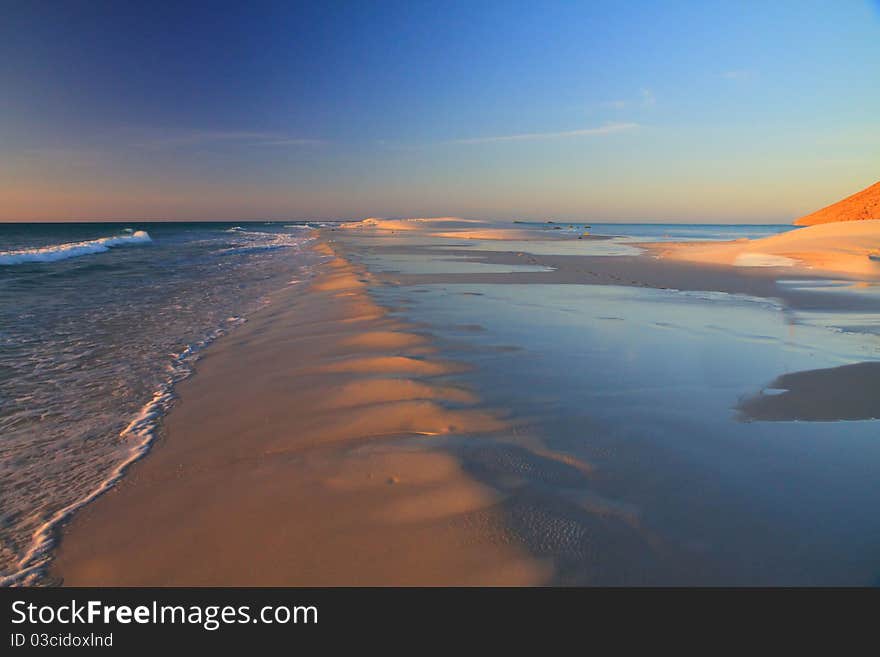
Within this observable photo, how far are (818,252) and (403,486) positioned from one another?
80.8 feet

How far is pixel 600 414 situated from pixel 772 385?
7.18 feet

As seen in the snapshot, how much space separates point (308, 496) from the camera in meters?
2.98

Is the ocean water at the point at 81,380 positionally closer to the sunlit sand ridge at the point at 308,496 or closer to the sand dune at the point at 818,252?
the sunlit sand ridge at the point at 308,496

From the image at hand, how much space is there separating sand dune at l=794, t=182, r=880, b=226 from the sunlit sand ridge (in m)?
49.5

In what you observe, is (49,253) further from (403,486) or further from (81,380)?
(403,486)

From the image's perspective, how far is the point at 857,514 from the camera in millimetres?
2682

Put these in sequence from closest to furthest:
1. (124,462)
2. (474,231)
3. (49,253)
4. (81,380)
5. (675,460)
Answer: (675,460) < (124,462) < (81,380) < (49,253) < (474,231)

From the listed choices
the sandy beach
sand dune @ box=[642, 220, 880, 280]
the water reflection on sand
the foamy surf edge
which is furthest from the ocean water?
sand dune @ box=[642, 220, 880, 280]

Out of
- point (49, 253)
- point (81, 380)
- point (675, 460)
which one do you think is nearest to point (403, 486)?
point (675, 460)

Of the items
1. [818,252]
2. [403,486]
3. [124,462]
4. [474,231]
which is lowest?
[124,462]
